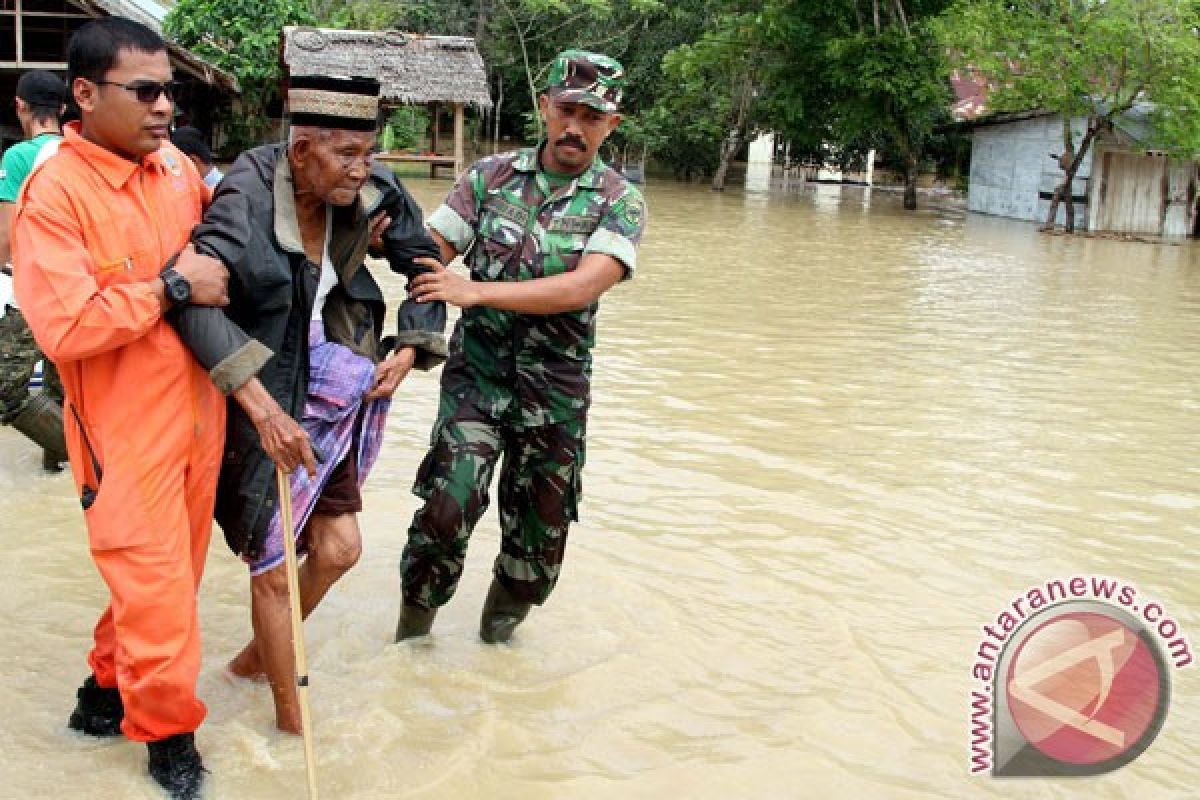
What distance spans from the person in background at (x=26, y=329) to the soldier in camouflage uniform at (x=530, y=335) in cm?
226

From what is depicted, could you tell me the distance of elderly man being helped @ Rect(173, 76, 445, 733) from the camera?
10.1 ft

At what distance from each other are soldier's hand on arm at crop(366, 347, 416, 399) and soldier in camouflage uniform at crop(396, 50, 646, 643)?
360 mm

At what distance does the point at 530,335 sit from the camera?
385 cm

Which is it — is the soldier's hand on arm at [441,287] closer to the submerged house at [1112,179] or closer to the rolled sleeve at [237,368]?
the rolled sleeve at [237,368]

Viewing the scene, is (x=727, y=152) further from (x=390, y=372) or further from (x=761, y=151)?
(x=390, y=372)

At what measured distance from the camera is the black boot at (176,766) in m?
3.12

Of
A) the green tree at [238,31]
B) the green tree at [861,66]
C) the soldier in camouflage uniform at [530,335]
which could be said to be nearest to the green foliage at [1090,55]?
the green tree at [861,66]

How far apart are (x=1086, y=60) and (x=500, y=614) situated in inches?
840

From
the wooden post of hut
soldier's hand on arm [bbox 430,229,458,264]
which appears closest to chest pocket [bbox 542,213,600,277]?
soldier's hand on arm [bbox 430,229,458,264]

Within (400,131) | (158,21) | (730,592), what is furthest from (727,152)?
(730,592)

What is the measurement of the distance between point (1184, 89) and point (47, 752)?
72.9ft

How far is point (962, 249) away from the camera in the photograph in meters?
19.6

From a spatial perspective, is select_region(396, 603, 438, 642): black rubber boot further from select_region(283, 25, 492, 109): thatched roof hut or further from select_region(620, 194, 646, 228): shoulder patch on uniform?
select_region(283, 25, 492, 109): thatched roof hut

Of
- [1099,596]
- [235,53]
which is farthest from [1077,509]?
[235,53]
